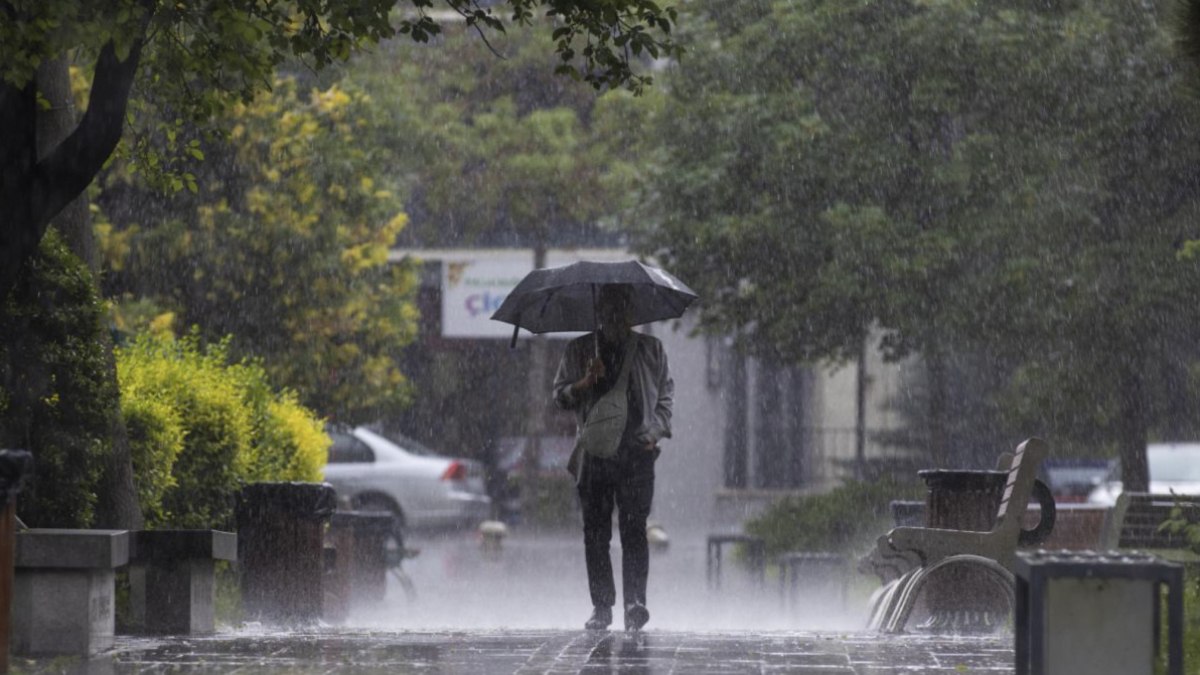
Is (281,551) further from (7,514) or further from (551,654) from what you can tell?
(7,514)

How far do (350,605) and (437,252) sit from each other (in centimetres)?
2326

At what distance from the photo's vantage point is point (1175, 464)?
1142 inches

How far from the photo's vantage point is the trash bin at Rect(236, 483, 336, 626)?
1265 centimetres

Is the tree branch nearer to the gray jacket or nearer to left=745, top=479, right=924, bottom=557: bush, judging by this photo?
the gray jacket

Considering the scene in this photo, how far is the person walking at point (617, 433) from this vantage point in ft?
36.5

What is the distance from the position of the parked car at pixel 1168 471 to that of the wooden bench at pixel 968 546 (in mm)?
16448

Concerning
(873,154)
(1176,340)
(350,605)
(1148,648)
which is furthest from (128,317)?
(1148,648)

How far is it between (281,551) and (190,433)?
1791 mm

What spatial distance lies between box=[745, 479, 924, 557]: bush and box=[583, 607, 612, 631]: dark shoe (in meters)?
10.4

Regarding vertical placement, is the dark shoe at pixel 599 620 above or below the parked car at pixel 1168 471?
below

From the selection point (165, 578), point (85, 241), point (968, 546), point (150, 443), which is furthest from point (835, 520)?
point (165, 578)

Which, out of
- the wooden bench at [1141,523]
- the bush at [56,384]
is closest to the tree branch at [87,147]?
the bush at [56,384]

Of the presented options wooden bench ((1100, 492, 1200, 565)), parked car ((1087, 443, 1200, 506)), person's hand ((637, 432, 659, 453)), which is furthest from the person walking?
parked car ((1087, 443, 1200, 506))

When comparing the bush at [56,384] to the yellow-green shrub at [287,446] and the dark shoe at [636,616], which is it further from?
the yellow-green shrub at [287,446]
